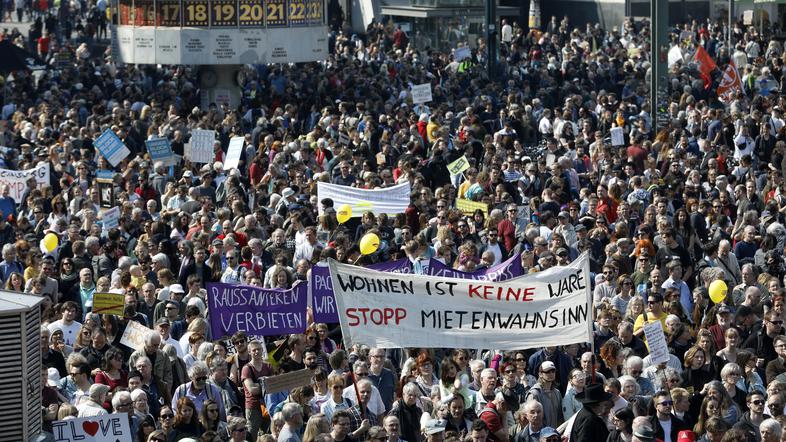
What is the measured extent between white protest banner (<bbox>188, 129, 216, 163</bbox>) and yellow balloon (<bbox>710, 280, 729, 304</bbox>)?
9791mm

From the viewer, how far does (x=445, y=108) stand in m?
28.6

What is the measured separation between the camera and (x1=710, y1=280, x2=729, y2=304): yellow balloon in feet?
49.4

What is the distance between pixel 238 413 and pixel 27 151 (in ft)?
40.4

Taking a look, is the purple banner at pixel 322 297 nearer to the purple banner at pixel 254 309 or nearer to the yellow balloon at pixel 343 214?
the purple banner at pixel 254 309

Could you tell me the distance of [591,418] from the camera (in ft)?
36.7

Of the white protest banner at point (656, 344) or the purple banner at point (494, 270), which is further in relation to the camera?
the purple banner at point (494, 270)

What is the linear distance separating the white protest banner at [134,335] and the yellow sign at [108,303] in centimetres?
65

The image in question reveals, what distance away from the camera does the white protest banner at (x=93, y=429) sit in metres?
10.9

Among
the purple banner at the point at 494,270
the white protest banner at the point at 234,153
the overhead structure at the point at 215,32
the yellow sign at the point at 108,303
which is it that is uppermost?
the overhead structure at the point at 215,32

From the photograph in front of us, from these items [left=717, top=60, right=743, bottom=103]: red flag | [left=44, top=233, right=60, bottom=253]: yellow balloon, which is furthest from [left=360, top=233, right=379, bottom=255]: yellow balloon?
[left=717, top=60, right=743, bottom=103]: red flag

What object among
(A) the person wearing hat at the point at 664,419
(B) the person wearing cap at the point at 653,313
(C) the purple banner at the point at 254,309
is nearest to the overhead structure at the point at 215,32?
(C) the purple banner at the point at 254,309

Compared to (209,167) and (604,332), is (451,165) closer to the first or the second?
(209,167)

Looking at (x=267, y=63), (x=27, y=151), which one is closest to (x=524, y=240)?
(x=27, y=151)

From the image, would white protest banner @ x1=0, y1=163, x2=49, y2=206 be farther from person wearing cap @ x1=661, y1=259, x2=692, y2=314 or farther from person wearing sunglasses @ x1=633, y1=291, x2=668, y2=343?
person wearing sunglasses @ x1=633, y1=291, x2=668, y2=343
